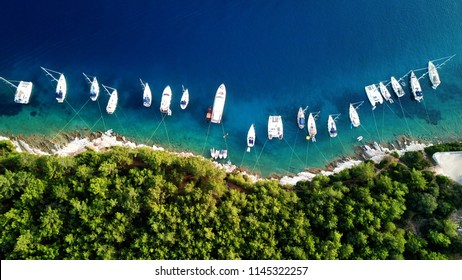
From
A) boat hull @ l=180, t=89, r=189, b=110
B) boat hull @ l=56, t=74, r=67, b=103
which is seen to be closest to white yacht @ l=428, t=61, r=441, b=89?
boat hull @ l=180, t=89, r=189, b=110

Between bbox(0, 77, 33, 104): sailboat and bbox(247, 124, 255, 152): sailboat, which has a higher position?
bbox(0, 77, 33, 104): sailboat

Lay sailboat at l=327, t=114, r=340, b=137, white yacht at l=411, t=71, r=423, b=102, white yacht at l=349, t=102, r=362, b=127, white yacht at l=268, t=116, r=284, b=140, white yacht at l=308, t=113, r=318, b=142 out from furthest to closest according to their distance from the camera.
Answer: white yacht at l=411, t=71, r=423, b=102
white yacht at l=349, t=102, r=362, b=127
sailboat at l=327, t=114, r=340, b=137
white yacht at l=308, t=113, r=318, b=142
white yacht at l=268, t=116, r=284, b=140

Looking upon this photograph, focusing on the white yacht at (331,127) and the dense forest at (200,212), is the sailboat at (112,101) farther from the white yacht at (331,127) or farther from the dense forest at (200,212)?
the white yacht at (331,127)

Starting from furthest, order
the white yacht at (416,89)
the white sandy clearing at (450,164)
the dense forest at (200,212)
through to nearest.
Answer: the white yacht at (416,89) < the white sandy clearing at (450,164) < the dense forest at (200,212)

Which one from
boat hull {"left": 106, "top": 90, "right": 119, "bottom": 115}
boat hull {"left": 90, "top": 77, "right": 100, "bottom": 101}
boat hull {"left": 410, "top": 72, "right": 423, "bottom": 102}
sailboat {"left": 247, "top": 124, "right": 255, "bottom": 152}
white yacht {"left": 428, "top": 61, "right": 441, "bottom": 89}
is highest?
white yacht {"left": 428, "top": 61, "right": 441, "bottom": 89}

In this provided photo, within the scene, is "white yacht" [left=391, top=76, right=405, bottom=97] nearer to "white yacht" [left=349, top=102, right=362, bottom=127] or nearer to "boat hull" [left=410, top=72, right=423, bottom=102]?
"boat hull" [left=410, top=72, right=423, bottom=102]

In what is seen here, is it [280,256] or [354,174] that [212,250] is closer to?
[280,256]

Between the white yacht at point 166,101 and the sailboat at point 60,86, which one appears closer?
the sailboat at point 60,86

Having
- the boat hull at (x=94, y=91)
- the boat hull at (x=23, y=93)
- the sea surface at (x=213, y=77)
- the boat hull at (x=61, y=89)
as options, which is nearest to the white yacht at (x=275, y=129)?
the sea surface at (x=213, y=77)

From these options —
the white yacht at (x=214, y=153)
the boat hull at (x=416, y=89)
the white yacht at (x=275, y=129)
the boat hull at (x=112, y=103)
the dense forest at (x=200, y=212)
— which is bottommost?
the dense forest at (x=200, y=212)
